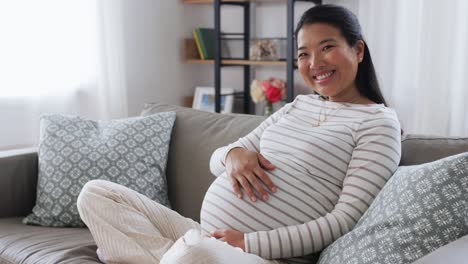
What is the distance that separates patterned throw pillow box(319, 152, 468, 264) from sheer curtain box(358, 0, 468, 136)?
160 cm

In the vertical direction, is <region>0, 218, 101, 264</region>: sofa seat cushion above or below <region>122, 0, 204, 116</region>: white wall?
below

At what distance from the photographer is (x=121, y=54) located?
3.35m

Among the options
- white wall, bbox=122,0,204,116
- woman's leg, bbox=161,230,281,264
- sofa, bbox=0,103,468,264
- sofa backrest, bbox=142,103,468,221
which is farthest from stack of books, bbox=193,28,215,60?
woman's leg, bbox=161,230,281,264

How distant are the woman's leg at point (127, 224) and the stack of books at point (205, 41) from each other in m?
2.19

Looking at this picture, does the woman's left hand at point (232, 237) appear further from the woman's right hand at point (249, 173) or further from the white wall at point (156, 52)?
the white wall at point (156, 52)

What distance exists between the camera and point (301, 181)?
1450 millimetres

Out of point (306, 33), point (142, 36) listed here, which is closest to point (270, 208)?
point (306, 33)

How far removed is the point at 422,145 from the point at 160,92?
A: 242 centimetres

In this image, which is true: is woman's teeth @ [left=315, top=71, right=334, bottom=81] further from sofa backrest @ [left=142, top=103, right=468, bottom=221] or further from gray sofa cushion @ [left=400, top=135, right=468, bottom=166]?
sofa backrest @ [left=142, top=103, right=468, bottom=221]

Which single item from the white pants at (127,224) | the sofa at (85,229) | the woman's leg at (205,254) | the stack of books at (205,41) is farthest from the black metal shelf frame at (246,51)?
the woman's leg at (205,254)

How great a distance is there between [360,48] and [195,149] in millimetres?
703

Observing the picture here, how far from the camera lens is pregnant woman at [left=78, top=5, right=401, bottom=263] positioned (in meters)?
1.36

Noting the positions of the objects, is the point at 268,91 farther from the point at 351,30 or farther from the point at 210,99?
the point at 351,30

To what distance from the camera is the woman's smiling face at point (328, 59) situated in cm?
156
